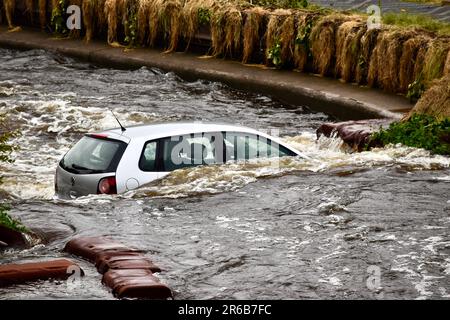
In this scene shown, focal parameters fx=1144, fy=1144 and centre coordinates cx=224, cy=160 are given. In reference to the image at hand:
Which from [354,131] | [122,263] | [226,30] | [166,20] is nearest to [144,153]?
[122,263]

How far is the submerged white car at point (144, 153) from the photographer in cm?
1441

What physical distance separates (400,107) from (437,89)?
2.49m

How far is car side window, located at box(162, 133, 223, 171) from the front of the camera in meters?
14.7

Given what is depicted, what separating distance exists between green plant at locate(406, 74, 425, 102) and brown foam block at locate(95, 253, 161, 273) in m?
11.2

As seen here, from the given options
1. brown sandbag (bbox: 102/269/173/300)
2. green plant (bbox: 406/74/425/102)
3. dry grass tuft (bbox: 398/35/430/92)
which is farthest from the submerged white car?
dry grass tuft (bbox: 398/35/430/92)

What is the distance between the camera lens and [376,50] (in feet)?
75.2

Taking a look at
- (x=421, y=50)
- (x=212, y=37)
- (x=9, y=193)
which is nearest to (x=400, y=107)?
(x=421, y=50)

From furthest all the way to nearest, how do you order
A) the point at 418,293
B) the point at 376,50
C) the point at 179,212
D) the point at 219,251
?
the point at 376,50 < the point at 179,212 < the point at 219,251 < the point at 418,293

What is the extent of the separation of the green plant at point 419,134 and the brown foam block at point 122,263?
7.09 metres

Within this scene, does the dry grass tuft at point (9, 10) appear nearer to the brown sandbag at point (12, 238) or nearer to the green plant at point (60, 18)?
the green plant at point (60, 18)

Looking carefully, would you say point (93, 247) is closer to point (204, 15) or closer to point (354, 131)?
point (354, 131)

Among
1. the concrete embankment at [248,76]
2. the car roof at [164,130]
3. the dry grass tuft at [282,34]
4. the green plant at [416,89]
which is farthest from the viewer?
the dry grass tuft at [282,34]

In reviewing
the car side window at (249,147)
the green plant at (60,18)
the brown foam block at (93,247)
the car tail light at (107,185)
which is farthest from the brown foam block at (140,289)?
the green plant at (60,18)
